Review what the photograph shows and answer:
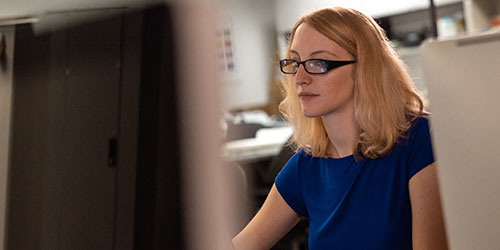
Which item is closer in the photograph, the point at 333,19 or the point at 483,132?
the point at 483,132

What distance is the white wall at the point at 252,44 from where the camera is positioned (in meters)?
4.11

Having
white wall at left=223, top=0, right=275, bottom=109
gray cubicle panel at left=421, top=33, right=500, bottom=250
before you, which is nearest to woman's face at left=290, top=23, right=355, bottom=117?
gray cubicle panel at left=421, top=33, right=500, bottom=250

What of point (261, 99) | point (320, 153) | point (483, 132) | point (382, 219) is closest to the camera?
point (483, 132)

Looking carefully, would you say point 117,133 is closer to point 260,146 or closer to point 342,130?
point 342,130

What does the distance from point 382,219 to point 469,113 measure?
0.48m

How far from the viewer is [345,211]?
2.82 feet

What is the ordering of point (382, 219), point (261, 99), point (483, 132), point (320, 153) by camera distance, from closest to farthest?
point (483, 132), point (382, 219), point (320, 153), point (261, 99)

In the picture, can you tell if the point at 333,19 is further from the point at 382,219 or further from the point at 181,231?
the point at 181,231

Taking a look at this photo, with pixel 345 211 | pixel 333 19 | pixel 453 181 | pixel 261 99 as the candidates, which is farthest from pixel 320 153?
pixel 261 99

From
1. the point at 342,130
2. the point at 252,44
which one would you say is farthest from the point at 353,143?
the point at 252,44

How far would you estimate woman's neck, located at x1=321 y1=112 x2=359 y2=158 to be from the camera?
35.7 inches

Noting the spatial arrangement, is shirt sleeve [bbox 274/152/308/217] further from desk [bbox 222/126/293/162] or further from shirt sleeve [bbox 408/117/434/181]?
desk [bbox 222/126/293/162]

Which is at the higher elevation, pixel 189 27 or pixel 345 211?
pixel 189 27

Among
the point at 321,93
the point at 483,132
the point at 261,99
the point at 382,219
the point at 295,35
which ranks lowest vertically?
the point at 382,219
